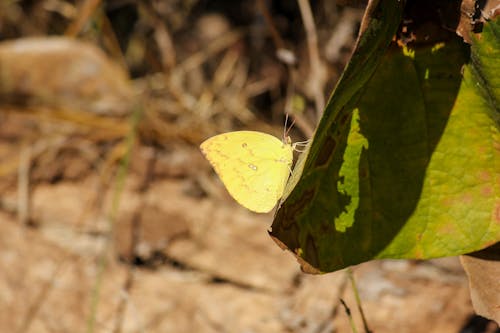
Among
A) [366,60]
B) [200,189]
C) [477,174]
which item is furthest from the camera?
[200,189]

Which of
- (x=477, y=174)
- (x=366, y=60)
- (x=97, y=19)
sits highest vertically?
(x=366, y=60)

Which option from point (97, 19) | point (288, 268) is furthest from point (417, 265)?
point (97, 19)

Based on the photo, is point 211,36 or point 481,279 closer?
point 481,279

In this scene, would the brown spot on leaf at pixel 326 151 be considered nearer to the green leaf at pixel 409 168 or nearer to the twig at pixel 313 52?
the green leaf at pixel 409 168

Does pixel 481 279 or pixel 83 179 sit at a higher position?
pixel 481 279

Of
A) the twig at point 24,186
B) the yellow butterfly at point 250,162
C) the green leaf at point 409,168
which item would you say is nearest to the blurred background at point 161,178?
the twig at point 24,186

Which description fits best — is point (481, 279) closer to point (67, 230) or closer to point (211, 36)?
point (67, 230)
